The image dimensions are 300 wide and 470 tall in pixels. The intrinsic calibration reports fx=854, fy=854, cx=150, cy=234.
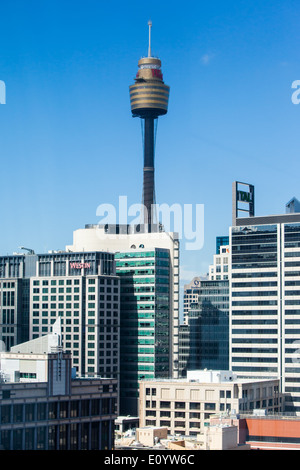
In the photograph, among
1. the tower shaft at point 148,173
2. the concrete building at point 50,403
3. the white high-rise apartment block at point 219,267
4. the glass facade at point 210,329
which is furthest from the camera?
the tower shaft at point 148,173

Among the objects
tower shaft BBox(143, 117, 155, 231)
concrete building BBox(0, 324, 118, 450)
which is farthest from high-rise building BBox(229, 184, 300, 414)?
tower shaft BBox(143, 117, 155, 231)

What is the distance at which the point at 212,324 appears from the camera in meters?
29.4

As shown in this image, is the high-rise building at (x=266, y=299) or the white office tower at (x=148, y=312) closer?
the high-rise building at (x=266, y=299)

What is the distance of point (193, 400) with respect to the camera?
20547 millimetres

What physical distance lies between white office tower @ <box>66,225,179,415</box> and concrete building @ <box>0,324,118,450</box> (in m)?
10.7

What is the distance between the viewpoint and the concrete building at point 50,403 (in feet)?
40.8

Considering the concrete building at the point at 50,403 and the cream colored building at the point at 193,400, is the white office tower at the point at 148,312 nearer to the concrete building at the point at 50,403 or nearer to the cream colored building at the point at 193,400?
the cream colored building at the point at 193,400

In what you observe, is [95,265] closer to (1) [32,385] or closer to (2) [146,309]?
(2) [146,309]

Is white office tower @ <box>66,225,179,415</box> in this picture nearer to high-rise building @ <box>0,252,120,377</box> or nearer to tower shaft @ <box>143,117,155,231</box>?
high-rise building @ <box>0,252,120,377</box>

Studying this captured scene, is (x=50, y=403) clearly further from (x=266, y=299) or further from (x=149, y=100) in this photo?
(x=149, y=100)

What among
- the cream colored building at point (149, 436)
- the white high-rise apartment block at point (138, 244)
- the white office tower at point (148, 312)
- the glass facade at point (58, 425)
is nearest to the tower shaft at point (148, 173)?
the white high-rise apartment block at point (138, 244)

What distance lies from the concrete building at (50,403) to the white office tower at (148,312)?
1069 cm
